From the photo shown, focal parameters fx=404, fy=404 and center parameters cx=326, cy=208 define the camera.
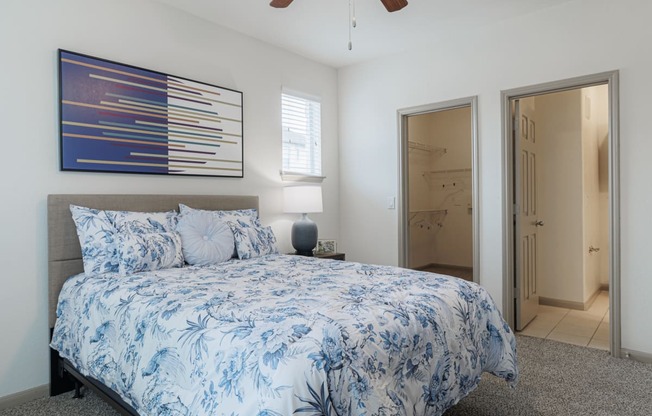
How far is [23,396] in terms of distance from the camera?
7.86 ft

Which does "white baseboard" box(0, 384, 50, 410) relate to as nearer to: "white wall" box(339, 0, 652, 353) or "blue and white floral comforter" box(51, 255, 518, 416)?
"blue and white floral comforter" box(51, 255, 518, 416)

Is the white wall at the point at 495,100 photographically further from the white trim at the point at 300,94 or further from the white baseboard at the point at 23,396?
the white baseboard at the point at 23,396

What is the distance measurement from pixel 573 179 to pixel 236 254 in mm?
3624

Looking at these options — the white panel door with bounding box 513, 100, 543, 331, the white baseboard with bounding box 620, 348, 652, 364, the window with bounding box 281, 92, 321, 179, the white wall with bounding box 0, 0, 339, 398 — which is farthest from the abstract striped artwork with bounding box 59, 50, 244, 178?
the white baseboard with bounding box 620, 348, 652, 364

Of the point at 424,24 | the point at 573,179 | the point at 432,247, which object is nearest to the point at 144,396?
the point at 424,24

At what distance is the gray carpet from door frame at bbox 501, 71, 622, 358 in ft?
1.22

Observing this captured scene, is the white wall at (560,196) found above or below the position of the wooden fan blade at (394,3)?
below

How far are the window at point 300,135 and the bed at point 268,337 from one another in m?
1.74

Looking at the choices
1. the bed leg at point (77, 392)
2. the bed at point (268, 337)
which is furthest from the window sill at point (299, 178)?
the bed leg at point (77, 392)

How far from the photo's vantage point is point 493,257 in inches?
138

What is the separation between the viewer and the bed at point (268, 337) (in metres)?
1.24

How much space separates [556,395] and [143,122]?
10.5ft

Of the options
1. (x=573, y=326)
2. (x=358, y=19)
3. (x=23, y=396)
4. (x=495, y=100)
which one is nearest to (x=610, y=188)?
(x=495, y=100)

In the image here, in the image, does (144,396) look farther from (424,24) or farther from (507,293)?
(424,24)
